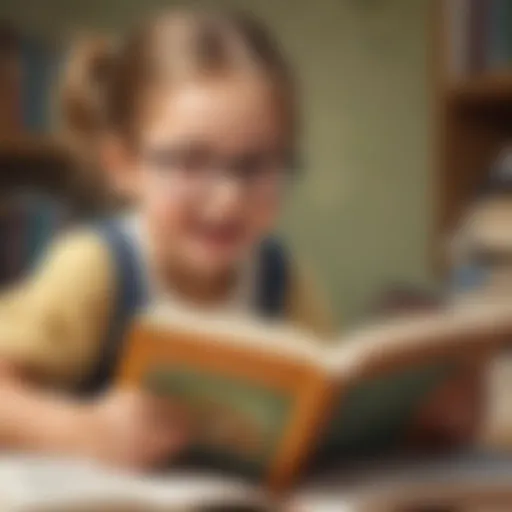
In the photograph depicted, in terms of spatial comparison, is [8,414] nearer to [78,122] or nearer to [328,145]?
[78,122]

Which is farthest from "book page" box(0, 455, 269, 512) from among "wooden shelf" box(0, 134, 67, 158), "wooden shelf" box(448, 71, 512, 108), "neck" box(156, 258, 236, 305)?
"wooden shelf" box(448, 71, 512, 108)

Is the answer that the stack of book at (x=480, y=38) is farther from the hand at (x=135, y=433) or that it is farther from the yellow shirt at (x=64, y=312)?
the hand at (x=135, y=433)

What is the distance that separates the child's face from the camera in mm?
844

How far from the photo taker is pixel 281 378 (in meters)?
0.73

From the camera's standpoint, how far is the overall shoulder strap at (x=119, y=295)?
81cm

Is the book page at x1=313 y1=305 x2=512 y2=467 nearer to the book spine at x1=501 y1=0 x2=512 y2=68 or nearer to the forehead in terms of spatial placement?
the forehead

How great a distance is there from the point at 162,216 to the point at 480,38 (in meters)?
0.39

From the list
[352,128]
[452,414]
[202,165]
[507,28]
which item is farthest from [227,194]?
[507,28]

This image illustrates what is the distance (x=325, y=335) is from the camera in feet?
2.70

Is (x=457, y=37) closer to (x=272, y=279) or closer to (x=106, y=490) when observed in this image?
(x=272, y=279)

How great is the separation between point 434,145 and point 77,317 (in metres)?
0.37

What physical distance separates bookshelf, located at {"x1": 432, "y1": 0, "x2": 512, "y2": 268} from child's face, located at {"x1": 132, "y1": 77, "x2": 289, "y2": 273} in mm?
209

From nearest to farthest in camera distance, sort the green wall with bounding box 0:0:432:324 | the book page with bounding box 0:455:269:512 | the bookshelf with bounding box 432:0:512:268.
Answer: the book page with bounding box 0:455:269:512 < the green wall with bounding box 0:0:432:324 < the bookshelf with bounding box 432:0:512:268

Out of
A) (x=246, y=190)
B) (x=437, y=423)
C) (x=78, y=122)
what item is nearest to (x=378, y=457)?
(x=437, y=423)
